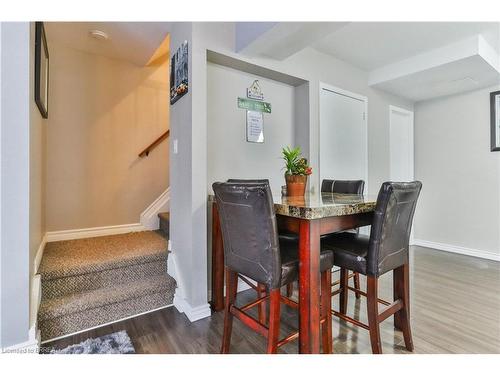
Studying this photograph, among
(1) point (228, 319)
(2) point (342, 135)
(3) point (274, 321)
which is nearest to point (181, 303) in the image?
(1) point (228, 319)

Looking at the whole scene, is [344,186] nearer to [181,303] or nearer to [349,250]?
[349,250]

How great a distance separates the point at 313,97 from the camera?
9.20ft

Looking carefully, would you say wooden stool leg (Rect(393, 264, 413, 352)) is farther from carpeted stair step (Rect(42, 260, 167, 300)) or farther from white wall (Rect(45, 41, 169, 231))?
white wall (Rect(45, 41, 169, 231))

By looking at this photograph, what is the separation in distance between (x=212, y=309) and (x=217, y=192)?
1134mm

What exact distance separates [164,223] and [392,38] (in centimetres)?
304

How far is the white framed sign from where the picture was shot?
253 cm

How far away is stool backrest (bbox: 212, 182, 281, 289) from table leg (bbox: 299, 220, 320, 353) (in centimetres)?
12

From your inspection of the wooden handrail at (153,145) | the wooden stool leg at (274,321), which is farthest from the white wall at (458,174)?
the wooden handrail at (153,145)

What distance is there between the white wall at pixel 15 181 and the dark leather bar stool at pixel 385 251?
168 cm

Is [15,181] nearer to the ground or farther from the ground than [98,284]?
farther from the ground

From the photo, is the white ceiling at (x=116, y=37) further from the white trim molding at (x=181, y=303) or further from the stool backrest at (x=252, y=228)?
the white trim molding at (x=181, y=303)

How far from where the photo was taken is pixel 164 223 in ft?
9.73

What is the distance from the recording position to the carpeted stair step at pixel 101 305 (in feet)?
5.59
